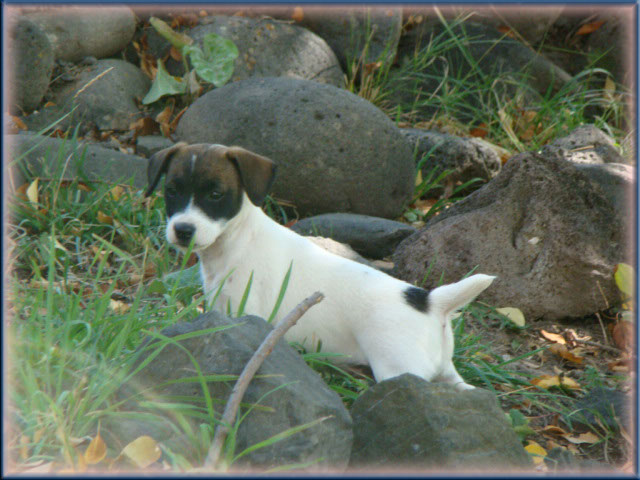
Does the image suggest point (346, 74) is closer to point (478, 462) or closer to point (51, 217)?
point (51, 217)

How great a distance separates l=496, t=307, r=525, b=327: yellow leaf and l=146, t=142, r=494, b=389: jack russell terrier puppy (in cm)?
118

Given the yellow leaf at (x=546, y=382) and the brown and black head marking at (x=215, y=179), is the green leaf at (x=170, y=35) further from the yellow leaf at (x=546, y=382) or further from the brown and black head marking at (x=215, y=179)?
the yellow leaf at (x=546, y=382)

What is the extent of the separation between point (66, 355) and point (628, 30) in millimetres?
8301

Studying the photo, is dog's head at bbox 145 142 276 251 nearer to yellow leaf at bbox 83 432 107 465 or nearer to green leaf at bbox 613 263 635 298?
yellow leaf at bbox 83 432 107 465

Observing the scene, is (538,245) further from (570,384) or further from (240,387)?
Answer: (240,387)

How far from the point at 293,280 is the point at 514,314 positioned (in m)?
1.68

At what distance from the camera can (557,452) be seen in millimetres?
2793

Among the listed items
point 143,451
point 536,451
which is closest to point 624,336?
point 536,451

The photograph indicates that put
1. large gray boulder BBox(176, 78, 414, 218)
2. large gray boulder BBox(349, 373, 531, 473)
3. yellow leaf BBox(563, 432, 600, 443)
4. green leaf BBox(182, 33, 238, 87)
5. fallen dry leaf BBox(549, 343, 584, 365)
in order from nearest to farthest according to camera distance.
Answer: large gray boulder BBox(349, 373, 531, 473) < yellow leaf BBox(563, 432, 600, 443) < fallen dry leaf BBox(549, 343, 584, 365) < large gray boulder BBox(176, 78, 414, 218) < green leaf BBox(182, 33, 238, 87)

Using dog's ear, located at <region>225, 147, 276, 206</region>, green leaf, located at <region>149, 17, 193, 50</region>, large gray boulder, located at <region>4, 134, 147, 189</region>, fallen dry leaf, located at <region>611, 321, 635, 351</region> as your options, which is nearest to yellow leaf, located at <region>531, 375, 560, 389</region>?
fallen dry leaf, located at <region>611, 321, 635, 351</region>

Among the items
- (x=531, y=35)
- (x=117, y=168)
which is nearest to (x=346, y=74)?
(x=531, y=35)

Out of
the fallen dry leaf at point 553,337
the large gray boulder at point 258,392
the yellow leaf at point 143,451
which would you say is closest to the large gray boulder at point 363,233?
the fallen dry leaf at point 553,337

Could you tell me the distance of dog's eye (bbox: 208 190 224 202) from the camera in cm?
340

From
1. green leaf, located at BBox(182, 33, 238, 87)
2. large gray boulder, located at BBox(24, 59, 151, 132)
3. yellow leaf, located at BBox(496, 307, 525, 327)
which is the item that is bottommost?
large gray boulder, located at BBox(24, 59, 151, 132)
